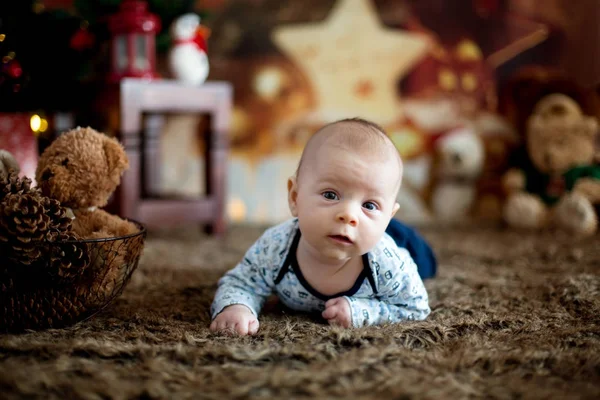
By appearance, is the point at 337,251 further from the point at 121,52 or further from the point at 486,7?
the point at 486,7

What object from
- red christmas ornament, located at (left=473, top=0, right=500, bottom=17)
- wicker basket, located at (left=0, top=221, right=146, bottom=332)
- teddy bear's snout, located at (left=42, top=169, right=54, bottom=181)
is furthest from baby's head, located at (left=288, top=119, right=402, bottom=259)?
red christmas ornament, located at (left=473, top=0, right=500, bottom=17)

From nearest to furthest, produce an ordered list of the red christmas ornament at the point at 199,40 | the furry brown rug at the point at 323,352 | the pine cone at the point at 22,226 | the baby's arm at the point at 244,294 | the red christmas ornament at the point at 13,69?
the furry brown rug at the point at 323,352
the pine cone at the point at 22,226
the baby's arm at the point at 244,294
the red christmas ornament at the point at 13,69
the red christmas ornament at the point at 199,40

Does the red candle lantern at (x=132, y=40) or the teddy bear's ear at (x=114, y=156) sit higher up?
the red candle lantern at (x=132, y=40)

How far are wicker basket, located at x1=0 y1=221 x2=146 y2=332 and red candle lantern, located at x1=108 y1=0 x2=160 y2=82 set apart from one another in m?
0.85

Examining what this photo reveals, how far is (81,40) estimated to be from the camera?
5.23ft

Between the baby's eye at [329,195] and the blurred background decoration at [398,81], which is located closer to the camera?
the baby's eye at [329,195]

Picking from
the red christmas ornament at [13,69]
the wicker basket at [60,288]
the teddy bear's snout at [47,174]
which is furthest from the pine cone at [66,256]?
the red christmas ornament at [13,69]

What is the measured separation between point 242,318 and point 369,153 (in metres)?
0.32

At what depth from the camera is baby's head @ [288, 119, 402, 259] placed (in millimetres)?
880

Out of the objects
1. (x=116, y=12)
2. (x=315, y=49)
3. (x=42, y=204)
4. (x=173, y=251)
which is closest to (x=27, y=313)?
(x=42, y=204)

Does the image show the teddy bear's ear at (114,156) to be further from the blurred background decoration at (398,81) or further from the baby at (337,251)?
the blurred background decoration at (398,81)

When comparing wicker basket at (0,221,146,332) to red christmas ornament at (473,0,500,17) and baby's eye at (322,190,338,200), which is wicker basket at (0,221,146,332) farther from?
red christmas ornament at (473,0,500,17)

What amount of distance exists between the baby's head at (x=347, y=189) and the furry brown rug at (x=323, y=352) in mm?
137

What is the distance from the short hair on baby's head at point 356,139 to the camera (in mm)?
898
